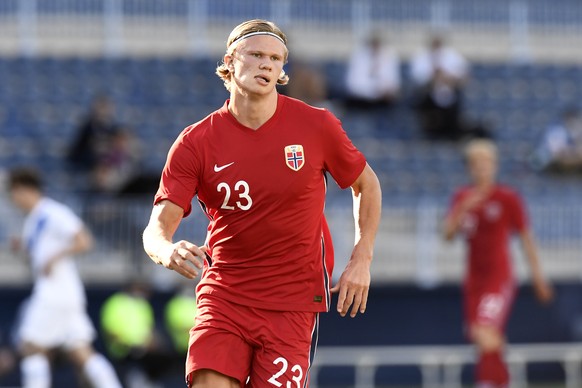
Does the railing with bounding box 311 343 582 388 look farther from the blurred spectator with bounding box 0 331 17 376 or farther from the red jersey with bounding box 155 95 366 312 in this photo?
the red jersey with bounding box 155 95 366 312

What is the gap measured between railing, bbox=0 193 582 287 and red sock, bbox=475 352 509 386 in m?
5.20

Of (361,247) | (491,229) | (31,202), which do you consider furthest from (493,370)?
(361,247)

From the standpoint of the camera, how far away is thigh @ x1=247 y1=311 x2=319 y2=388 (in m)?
7.07

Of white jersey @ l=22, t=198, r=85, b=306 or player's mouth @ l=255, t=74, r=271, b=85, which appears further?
white jersey @ l=22, t=198, r=85, b=306

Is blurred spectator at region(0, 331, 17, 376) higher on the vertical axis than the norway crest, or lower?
lower

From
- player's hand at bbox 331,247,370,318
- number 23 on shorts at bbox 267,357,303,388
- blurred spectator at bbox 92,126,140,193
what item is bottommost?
blurred spectator at bbox 92,126,140,193

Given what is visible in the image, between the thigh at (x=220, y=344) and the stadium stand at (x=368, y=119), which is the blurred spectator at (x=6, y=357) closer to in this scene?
the stadium stand at (x=368, y=119)

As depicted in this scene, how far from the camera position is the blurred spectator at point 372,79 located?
22.5m

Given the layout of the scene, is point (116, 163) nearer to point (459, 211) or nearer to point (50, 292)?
point (50, 292)

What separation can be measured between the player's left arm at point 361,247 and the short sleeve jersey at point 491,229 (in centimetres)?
635

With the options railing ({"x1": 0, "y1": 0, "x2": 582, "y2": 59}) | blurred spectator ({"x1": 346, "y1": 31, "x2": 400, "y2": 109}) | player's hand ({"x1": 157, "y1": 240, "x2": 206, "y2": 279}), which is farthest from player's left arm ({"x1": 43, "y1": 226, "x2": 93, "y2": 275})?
railing ({"x1": 0, "y1": 0, "x2": 582, "y2": 59})

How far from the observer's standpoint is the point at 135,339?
54.6 ft

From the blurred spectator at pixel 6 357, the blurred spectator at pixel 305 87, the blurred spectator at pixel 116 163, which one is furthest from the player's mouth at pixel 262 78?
the blurred spectator at pixel 305 87

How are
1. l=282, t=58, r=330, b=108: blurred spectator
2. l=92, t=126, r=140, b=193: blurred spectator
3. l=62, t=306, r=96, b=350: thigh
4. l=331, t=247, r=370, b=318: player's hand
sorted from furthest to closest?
l=282, t=58, r=330, b=108: blurred spectator
l=92, t=126, r=140, b=193: blurred spectator
l=62, t=306, r=96, b=350: thigh
l=331, t=247, r=370, b=318: player's hand
